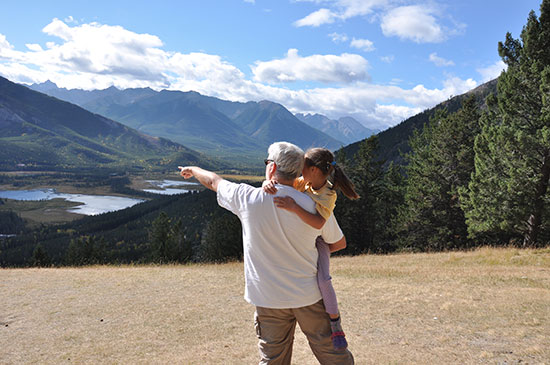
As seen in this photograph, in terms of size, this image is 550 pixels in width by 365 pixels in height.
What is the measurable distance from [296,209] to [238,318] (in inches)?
276

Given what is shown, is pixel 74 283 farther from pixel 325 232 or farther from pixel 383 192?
pixel 383 192

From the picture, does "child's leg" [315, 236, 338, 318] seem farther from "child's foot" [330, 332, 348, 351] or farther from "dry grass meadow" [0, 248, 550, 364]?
"dry grass meadow" [0, 248, 550, 364]

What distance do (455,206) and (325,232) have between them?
93.3ft

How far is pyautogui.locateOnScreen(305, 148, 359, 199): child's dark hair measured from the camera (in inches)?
126

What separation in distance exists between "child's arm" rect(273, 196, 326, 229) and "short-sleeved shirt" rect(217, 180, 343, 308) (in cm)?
4

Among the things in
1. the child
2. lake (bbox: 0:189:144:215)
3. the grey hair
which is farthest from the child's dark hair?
lake (bbox: 0:189:144:215)

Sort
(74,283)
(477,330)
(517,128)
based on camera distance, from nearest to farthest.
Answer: (477,330)
(74,283)
(517,128)

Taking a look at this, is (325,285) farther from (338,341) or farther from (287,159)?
(287,159)

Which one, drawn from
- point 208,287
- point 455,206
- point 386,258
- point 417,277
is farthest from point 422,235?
point 208,287

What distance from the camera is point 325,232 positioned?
10.6 feet

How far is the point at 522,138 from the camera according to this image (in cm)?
1656

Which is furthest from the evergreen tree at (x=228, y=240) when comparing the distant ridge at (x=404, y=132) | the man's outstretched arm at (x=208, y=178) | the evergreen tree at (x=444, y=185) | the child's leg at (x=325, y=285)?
the distant ridge at (x=404, y=132)

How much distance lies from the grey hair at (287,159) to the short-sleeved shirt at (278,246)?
132 mm

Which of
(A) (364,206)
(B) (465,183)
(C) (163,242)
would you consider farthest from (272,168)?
(C) (163,242)
